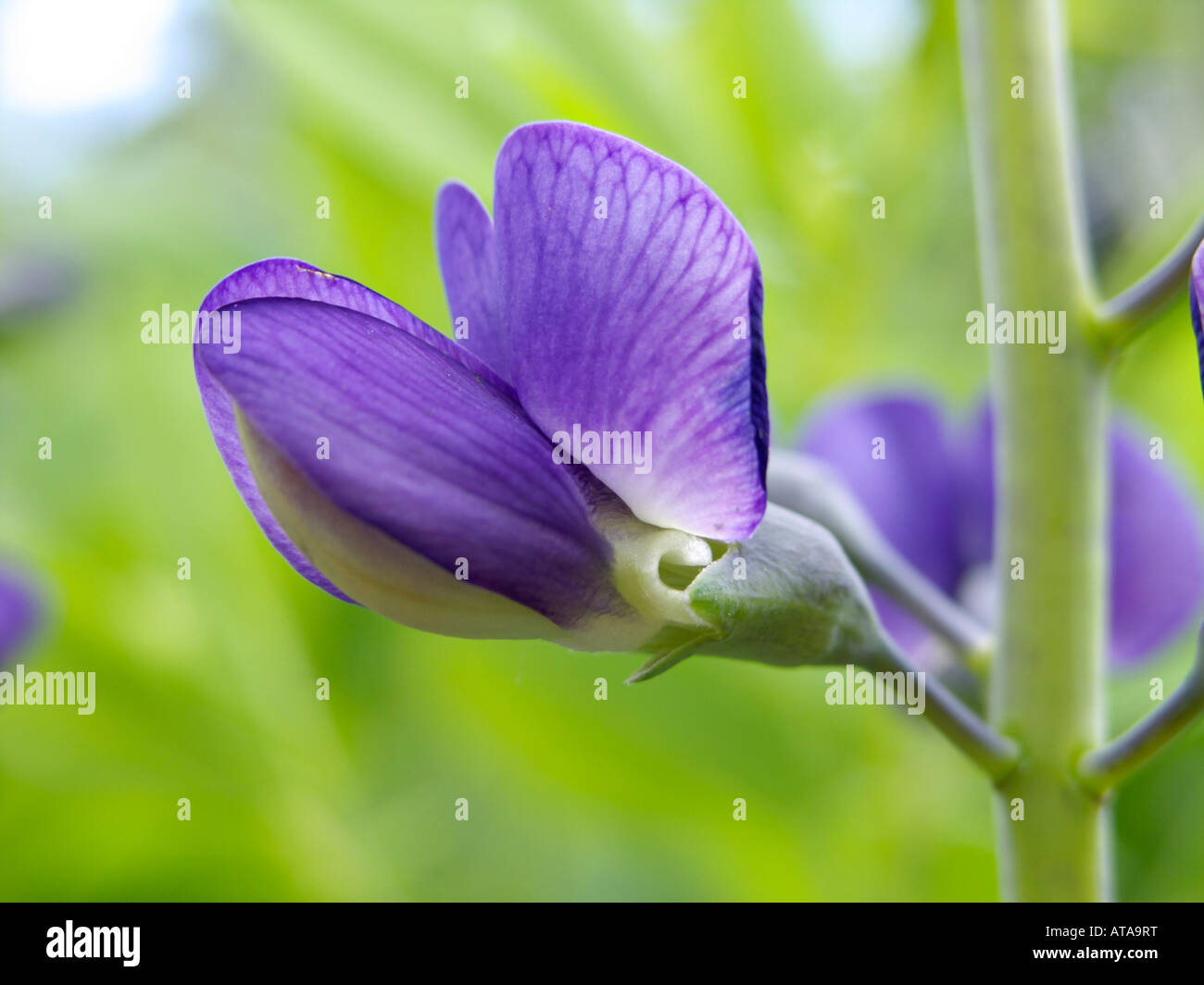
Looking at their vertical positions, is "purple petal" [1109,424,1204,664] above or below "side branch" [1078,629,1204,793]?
above

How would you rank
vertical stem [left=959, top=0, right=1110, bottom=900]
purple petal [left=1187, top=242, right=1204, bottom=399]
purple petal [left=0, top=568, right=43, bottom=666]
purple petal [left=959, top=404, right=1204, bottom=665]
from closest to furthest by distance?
purple petal [left=1187, top=242, right=1204, bottom=399], vertical stem [left=959, top=0, right=1110, bottom=900], purple petal [left=959, top=404, right=1204, bottom=665], purple petal [left=0, top=568, right=43, bottom=666]

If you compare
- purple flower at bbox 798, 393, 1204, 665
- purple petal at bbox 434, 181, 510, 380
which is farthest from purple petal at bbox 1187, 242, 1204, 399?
purple flower at bbox 798, 393, 1204, 665

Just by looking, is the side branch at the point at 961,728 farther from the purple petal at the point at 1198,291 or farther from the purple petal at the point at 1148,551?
the purple petal at the point at 1148,551

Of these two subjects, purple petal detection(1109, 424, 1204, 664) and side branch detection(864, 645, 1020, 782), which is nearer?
side branch detection(864, 645, 1020, 782)

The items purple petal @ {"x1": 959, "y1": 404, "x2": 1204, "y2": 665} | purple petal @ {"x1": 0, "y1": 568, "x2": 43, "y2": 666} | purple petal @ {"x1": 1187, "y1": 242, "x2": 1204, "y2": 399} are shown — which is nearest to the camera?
purple petal @ {"x1": 1187, "y1": 242, "x2": 1204, "y2": 399}

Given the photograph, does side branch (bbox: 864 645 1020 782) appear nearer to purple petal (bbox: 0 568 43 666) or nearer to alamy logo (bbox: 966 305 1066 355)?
alamy logo (bbox: 966 305 1066 355)
